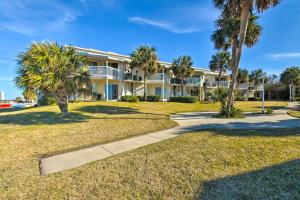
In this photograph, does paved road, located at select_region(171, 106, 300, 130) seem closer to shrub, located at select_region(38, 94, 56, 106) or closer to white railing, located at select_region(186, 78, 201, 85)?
shrub, located at select_region(38, 94, 56, 106)

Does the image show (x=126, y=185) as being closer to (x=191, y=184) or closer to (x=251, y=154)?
(x=191, y=184)

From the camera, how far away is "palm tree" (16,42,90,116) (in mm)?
10422

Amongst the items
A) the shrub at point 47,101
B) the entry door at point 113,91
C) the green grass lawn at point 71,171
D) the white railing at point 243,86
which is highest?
the white railing at point 243,86

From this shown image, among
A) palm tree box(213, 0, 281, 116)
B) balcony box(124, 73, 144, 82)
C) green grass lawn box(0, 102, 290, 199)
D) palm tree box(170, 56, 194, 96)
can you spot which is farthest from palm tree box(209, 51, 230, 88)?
green grass lawn box(0, 102, 290, 199)

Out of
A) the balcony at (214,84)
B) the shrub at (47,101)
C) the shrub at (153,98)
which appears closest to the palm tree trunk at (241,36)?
the shrub at (47,101)

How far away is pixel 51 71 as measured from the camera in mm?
10758

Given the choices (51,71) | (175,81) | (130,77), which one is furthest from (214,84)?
(51,71)

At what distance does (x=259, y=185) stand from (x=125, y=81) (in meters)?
27.0

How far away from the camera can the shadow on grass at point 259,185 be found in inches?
140

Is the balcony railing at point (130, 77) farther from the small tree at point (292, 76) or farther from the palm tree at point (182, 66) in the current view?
the small tree at point (292, 76)

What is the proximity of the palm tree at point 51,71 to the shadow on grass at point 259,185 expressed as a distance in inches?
372

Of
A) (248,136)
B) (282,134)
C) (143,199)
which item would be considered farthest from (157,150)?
(282,134)

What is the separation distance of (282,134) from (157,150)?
476 centimetres

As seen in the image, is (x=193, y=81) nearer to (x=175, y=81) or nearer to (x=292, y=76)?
(x=175, y=81)
